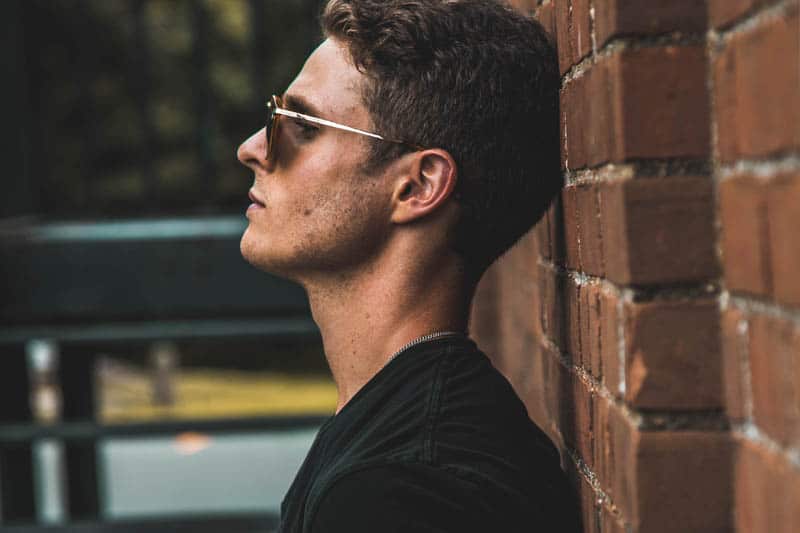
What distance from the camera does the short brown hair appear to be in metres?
1.78

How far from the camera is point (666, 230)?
3.97ft

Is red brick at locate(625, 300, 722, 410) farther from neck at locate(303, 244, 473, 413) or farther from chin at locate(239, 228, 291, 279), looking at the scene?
chin at locate(239, 228, 291, 279)

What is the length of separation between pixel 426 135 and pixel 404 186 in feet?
0.31

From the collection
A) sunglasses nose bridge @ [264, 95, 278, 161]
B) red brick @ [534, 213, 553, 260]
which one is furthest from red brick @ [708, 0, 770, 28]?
sunglasses nose bridge @ [264, 95, 278, 161]

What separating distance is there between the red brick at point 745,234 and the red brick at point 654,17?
196 mm

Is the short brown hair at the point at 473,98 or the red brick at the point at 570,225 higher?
the short brown hair at the point at 473,98

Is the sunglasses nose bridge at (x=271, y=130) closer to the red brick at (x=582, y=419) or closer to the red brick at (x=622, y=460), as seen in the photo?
the red brick at (x=582, y=419)

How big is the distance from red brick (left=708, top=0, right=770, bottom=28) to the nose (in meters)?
1.01

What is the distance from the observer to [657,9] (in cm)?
121

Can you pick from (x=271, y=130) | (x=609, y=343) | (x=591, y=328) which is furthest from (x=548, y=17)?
(x=609, y=343)

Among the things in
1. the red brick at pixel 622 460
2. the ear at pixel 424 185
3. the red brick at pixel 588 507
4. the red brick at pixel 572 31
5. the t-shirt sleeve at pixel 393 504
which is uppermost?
the red brick at pixel 572 31

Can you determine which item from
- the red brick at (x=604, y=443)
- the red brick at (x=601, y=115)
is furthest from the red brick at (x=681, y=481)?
the red brick at (x=601, y=115)

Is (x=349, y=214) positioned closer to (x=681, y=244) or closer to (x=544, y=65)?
(x=544, y=65)

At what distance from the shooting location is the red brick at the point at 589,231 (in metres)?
1.42
